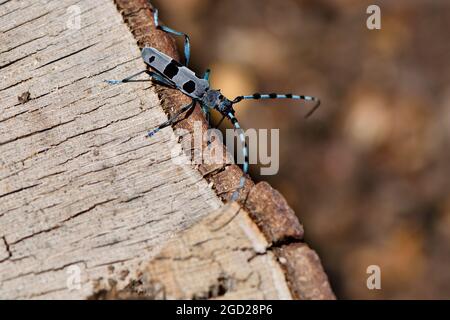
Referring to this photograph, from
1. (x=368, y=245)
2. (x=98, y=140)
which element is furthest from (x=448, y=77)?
(x=98, y=140)

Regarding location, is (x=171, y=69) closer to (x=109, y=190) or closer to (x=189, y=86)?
(x=189, y=86)

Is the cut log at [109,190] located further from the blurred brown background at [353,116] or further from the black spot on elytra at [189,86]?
the blurred brown background at [353,116]

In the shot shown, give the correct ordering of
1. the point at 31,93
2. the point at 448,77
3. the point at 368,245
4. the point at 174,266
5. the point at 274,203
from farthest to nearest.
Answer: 1. the point at 448,77
2. the point at 368,245
3. the point at 31,93
4. the point at 274,203
5. the point at 174,266

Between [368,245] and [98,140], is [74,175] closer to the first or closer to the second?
[98,140]

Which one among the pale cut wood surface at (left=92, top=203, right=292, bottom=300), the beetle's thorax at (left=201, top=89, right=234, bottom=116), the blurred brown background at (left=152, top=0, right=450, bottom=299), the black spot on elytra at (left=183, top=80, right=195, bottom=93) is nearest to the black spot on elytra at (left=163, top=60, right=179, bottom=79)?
the black spot on elytra at (left=183, top=80, right=195, bottom=93)

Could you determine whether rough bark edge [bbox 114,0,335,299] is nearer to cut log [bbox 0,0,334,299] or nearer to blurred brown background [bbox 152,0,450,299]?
cut log [bbox 0,0,334,299]
